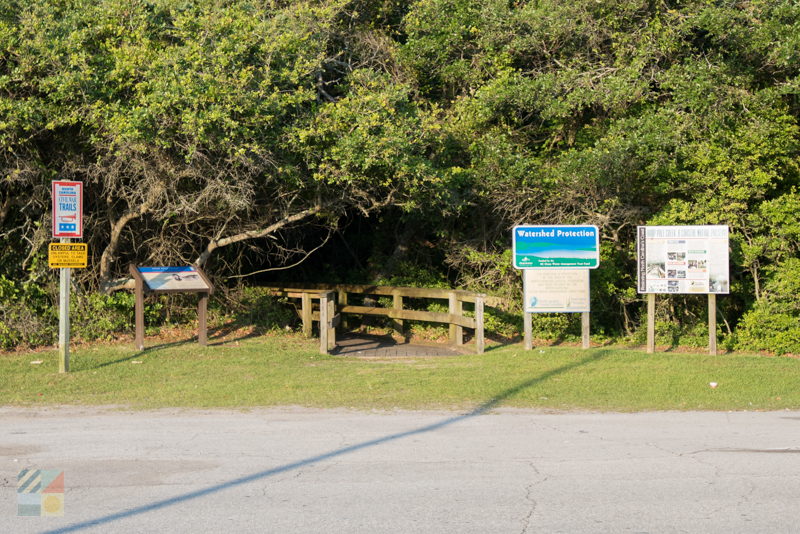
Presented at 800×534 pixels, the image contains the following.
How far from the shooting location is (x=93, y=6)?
14.1 meters

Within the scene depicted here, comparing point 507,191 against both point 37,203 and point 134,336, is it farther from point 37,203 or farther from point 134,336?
point 37,203

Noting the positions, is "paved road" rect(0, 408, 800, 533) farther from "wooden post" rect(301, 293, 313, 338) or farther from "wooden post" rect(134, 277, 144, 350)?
"wooden post" rect(301, 293, 313, 338)

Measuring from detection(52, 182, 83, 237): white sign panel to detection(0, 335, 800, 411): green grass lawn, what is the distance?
224cm

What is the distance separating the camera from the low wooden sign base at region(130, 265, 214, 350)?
1468 centimetres

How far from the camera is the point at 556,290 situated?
587 inches

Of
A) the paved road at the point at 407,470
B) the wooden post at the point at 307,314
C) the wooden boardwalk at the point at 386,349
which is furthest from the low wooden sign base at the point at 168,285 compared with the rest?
the paved road at the point at 407,470

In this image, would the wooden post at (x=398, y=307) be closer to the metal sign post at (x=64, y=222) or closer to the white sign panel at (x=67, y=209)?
the metal sign post at (x=64, y=222)

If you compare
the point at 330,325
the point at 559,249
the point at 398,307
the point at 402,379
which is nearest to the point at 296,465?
the point at 402,379

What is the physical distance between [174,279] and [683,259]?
9.52 m

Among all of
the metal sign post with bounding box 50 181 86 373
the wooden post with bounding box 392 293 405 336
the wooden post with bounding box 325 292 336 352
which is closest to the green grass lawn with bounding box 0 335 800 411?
the metal sign post with bounding box 50 181 86 373

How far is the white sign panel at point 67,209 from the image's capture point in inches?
474

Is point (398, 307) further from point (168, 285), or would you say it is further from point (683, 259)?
point (683, 259)

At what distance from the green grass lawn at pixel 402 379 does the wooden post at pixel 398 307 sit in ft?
9.59

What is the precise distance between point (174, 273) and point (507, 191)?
692cm
